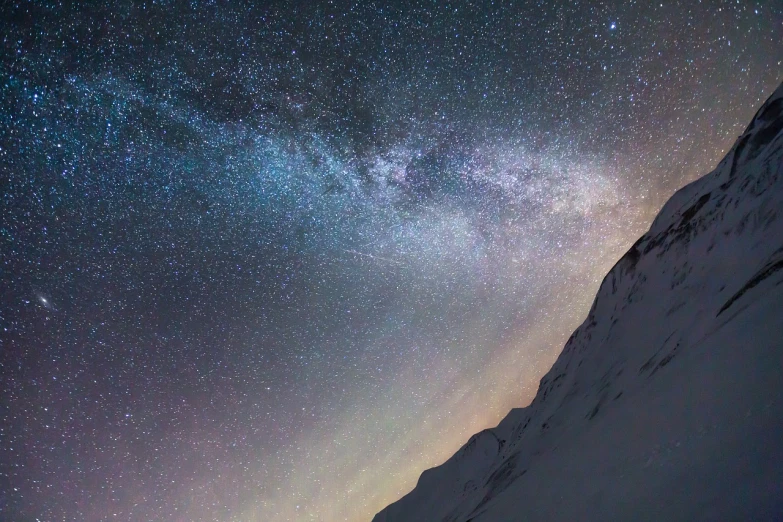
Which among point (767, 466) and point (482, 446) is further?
point (482, 446)

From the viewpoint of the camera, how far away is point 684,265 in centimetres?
2166

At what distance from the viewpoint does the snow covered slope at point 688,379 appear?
4.55 m

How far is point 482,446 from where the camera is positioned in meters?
57.1

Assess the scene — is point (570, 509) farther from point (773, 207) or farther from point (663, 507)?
point (773, 207)

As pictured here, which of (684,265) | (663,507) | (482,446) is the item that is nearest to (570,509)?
(663,507)

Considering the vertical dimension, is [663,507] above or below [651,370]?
above

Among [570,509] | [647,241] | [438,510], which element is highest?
[647,241]

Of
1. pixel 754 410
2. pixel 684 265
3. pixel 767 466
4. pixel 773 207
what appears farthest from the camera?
pixel 684 265

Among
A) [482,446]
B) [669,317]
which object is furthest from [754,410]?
[482,446]

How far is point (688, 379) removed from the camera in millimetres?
8648

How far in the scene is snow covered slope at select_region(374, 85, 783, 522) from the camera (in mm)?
4551

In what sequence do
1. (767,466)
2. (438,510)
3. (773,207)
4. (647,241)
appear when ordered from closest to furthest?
1. (767,466)
2. (773,207)
3. (647,241)
4. (438,510)

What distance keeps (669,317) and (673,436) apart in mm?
16421

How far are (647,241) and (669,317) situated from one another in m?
14.9
